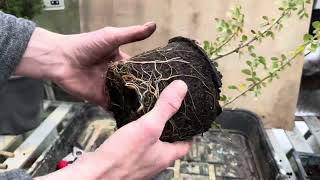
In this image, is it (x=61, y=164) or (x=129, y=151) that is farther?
(x=61, y=164)

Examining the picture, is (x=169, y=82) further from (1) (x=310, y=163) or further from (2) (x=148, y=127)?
(1) (x=310, y=163)

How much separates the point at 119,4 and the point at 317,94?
39.2 inches

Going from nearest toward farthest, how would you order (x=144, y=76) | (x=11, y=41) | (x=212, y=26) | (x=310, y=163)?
(x=144, y=76), (x=11, y=41), (x=310, y=163), (x=212, y=26)

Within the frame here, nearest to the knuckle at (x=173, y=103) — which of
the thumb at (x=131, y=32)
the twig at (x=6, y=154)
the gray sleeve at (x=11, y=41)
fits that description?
the thumb at (x=131, y=32)

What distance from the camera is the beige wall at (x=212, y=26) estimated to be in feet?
5.28

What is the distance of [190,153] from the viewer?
1483 mm

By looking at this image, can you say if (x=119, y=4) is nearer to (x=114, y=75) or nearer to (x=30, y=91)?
(x=30, y=91)

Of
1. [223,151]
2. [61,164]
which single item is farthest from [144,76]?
[223,151]

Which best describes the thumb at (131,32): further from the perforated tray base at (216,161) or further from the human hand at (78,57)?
the perforated tray base at (216,161)

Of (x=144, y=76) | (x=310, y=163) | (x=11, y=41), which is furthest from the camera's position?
(x=310, y=163)

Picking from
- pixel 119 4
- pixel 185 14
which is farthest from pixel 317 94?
pixel 119 4

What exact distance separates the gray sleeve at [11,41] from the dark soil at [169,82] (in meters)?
0.23

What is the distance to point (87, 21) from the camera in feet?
5.73

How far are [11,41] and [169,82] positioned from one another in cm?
36
